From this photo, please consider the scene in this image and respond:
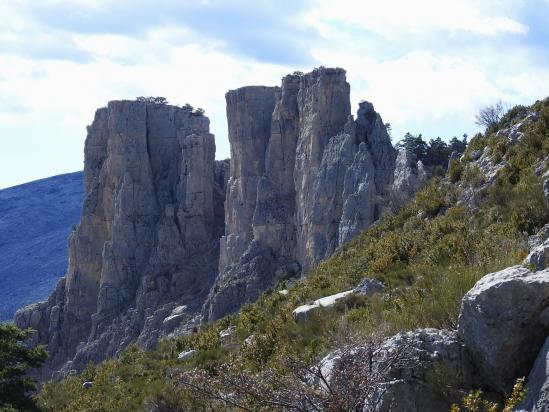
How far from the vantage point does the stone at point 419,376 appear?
651 centimetres

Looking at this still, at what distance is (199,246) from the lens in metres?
56.2

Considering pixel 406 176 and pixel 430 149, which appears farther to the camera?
pixel 430 149

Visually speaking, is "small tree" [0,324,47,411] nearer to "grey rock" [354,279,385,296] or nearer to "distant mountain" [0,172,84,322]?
"grey rock" [354,279,385,296]

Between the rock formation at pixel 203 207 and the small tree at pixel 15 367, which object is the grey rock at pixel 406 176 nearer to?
the rock formation at pixel 203 207

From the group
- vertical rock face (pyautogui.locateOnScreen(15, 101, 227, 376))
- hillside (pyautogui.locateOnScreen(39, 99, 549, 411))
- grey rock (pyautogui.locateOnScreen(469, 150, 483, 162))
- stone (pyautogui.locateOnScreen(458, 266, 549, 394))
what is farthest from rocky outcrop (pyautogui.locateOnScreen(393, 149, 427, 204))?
stone (pyautogui.locateOnScreen(458, 266, 549, 394))

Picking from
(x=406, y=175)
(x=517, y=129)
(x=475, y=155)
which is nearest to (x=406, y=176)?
(x=406, y=175)

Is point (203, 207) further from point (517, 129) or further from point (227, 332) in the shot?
Answer: point (517, 129)

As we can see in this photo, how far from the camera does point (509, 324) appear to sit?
20.7 ft

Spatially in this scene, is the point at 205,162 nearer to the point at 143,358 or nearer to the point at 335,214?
the point at 335,214

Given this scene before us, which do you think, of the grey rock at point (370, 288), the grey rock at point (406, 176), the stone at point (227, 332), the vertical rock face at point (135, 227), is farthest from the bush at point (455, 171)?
the vertical rock face at point (135, 227)

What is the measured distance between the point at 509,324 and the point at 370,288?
214 inches

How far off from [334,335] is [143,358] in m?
9.61

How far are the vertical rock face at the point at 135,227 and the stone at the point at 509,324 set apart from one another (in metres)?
45.6

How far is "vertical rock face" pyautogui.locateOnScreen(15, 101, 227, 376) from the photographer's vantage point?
177ft
